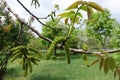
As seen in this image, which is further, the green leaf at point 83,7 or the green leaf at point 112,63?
the green leaf at point 83,7

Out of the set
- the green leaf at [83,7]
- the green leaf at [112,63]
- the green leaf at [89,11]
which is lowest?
the green leaf at [112,63]

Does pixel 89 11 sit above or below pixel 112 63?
above

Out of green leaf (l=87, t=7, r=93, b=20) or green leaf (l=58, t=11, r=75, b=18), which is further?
green leaf (l=58, t=11, r=75, b=18)

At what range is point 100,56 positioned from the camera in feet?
2.70

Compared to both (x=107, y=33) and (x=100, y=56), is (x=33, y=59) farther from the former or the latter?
(x=107, y=33)

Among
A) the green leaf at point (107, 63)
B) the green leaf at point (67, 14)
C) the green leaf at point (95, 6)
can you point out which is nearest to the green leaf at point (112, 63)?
the green leaf at point (107, 63)

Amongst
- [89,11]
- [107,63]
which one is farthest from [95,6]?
[107,63]

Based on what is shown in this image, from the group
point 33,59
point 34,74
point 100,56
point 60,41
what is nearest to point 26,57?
point 33,59

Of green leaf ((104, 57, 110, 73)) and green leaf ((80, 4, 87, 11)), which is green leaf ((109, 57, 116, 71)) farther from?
green leaf ((80, 4, 87, 11))

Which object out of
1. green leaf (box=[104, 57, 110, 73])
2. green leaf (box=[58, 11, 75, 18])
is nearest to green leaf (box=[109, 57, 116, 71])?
green leaf (box=[104, 57, 110, 73])

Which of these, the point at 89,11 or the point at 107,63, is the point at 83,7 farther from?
the point at 107,63

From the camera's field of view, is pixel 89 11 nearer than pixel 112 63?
No

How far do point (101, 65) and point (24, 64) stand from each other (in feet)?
1.05

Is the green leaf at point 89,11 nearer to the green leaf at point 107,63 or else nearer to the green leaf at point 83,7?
A: the green leaf at point 83,7
